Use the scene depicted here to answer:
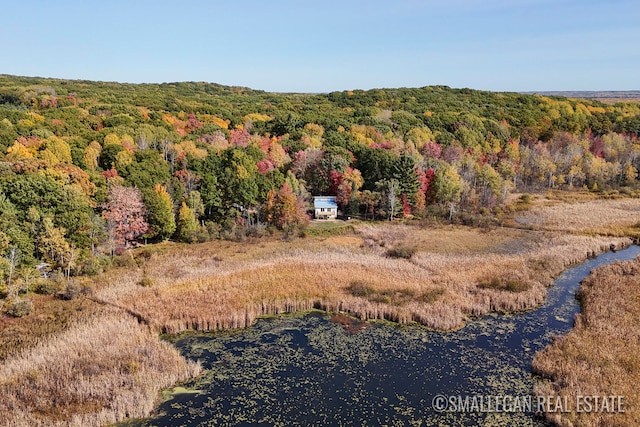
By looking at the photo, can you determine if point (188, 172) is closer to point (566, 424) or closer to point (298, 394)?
point (298, 394)

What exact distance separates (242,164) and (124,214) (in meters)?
20.1

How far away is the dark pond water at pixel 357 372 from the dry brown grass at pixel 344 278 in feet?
5.05

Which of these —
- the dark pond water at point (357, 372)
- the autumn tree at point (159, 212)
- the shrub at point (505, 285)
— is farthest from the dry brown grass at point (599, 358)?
the autumn tree at point (159, 212)

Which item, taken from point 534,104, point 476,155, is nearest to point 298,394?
point 476,155

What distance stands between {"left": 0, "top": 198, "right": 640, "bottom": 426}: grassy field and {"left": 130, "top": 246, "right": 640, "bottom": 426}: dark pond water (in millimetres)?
1725

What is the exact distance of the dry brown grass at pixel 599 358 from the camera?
22641mm

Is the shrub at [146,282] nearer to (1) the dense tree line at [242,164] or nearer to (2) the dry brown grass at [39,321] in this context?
(2) the dry brown grass at [39,321]

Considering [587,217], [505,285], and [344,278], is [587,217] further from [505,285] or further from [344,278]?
[344,278]

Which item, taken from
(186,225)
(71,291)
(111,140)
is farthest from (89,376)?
(111,140)

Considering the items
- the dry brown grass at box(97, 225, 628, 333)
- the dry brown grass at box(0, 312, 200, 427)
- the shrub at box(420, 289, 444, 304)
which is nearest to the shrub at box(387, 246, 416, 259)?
the dry brown grass at box(97, 225, 628, 333)

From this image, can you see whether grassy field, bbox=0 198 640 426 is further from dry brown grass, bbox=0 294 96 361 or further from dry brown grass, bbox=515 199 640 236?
dry brown grass, bbox=515 199 640 236

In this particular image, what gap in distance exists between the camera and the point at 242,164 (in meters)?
66.4

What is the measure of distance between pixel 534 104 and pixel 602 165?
59787mm

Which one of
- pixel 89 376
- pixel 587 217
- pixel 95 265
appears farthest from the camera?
pixel 587 217
